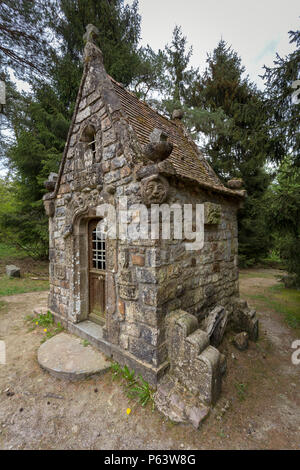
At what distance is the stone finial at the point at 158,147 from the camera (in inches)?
107

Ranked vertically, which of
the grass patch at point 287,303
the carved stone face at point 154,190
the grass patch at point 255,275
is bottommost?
the grass patch at point 287,303

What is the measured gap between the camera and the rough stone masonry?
9.48 ft

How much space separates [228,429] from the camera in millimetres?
2512

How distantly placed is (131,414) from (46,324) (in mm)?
3359

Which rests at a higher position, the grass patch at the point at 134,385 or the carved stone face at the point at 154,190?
the carved stone face at the point at 154,190

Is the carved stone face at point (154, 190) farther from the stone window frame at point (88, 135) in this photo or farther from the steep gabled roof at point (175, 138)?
the stone window frame at point (88, 135)

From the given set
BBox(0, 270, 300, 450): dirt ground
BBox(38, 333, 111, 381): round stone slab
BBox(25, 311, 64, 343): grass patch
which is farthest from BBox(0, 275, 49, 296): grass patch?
BBox(38, 333, 111, 381): round stone slab

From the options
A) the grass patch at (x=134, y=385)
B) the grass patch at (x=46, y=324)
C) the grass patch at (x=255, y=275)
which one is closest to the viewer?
the grass patch at (x=134, y=385)

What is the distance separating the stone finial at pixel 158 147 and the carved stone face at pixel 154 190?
293 mm

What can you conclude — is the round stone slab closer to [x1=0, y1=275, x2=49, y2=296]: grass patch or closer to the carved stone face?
the carved stone face

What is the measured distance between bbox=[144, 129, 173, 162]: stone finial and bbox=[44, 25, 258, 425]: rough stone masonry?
1 centimetres

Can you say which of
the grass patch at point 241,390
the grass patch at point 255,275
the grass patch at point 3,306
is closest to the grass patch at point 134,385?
the grass patch at point 241,390

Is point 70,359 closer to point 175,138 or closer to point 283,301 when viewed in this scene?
point 175,138
